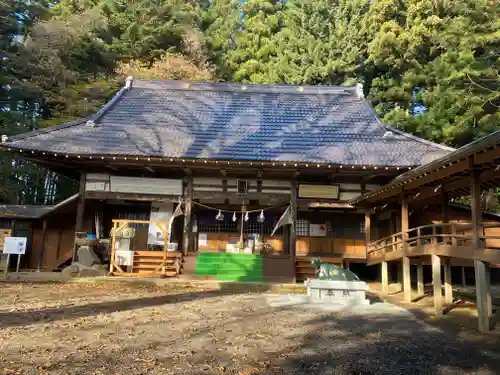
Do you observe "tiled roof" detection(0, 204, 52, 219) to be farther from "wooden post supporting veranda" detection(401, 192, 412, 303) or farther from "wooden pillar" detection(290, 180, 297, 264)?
"wooden post supporting veranda" detection(401, 192, 412, 303)

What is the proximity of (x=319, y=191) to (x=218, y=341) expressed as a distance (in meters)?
9.10

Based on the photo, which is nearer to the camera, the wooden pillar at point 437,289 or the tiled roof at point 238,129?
the wooden pillar at point 437,289

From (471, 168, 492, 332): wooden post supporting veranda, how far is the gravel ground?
2.78 feet

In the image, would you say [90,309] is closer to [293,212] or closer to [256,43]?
[293,212]

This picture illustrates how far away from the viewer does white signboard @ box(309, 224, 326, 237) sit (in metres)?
15.7

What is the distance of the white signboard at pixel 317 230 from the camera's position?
1566 cm

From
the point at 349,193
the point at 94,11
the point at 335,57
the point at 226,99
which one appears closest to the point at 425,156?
the point at 349,193

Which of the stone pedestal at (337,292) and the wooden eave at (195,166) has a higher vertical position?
the wooden eave at (195,166)

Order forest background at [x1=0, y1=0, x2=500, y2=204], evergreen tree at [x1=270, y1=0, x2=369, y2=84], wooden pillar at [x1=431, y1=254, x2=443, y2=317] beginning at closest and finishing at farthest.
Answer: wooden pillar at [x1=431, y1=254, x2=443, y2=317] → forest background at [x1=0, y1=0, x2=500, y2=204] → evergreen tree at [x1=270, y1=0, x2=369, y2=84]

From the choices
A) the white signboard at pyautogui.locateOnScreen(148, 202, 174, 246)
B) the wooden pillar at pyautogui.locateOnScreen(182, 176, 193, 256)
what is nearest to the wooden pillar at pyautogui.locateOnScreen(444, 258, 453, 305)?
the wooden pillar at pyautogui.locateOnScreen(182, 176, 193, 256)

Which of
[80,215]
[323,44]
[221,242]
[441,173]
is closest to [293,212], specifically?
[221,242]

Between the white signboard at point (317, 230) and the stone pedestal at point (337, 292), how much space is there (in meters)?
6.62

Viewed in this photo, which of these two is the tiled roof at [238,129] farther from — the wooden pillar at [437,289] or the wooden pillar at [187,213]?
the wooden pillar at [437,289]

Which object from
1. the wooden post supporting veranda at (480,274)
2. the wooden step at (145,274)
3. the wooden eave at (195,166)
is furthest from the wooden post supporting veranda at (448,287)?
the wooden step at (145,274)
